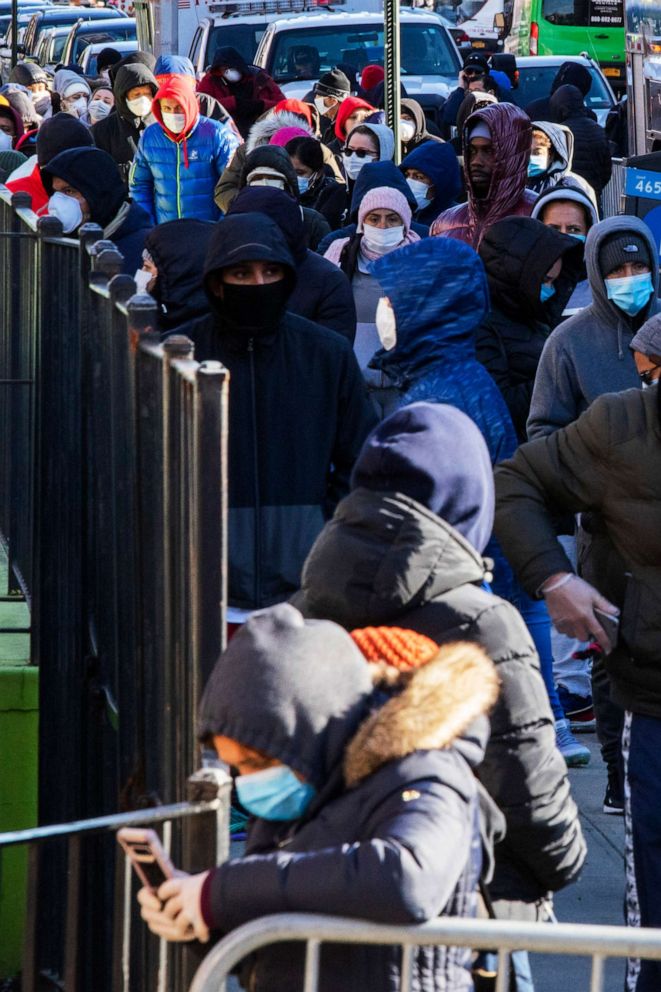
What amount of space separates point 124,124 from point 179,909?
1098 centimetres

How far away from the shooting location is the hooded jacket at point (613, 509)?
3908 millimetres

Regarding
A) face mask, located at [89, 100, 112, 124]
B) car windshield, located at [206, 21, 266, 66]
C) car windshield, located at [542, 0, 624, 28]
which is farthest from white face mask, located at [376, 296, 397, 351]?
car windshield, located at [542, 0, 624, 28]

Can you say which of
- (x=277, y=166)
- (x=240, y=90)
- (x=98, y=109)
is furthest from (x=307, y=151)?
(x=98, y=109)

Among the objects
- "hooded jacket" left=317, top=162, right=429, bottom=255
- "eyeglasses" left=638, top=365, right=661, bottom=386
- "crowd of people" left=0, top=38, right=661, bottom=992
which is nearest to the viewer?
"crowd of people" left=0, top=38, right=661, bottom=992

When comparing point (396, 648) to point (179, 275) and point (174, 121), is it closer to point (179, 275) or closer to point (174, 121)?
point (179, 275)

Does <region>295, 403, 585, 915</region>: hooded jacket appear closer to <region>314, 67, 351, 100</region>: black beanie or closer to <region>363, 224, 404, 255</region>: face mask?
<region>363, 224, 404, 255</region>: face mask

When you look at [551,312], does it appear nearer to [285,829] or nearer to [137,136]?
[285,829]

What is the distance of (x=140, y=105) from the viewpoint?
41.7 ft

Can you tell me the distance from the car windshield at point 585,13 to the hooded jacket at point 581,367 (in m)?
19.8

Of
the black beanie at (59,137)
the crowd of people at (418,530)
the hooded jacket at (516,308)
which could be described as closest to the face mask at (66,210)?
the crowd of people at (418,530)

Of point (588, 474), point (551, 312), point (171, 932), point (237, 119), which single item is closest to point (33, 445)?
point (588, 474)

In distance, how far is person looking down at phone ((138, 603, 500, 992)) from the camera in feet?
7.98

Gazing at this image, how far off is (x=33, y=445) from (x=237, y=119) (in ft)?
34.8

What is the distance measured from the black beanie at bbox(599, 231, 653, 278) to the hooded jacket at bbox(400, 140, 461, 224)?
4.07m
